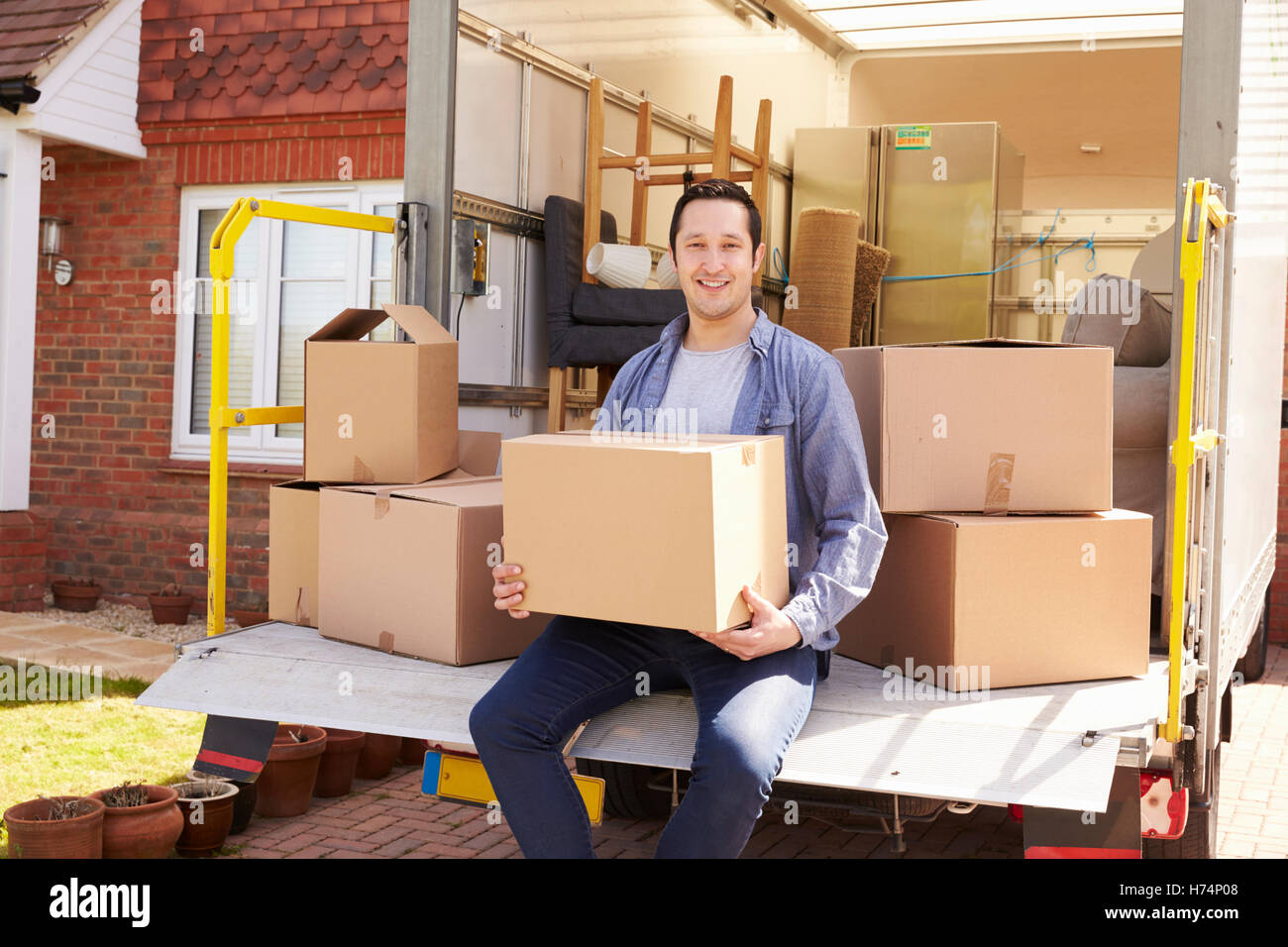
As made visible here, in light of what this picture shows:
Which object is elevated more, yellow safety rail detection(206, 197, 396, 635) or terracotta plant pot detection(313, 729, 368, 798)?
yellow safety rail detection(206, 197, 396, 635)

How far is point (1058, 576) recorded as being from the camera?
2918mm

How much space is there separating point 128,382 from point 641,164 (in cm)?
448

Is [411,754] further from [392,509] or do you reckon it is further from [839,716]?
[839,716]

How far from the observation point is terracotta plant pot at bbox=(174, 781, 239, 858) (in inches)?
158

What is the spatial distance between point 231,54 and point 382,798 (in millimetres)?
4929

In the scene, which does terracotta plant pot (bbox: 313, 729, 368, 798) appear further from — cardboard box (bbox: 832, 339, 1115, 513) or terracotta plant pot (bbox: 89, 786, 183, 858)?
cardboard box (bbox: 832, 339, 1115, 513)

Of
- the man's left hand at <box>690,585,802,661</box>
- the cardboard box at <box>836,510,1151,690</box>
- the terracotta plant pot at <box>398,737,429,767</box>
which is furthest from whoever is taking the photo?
the terracotta plant pot at <box>398,737,429,767</box>

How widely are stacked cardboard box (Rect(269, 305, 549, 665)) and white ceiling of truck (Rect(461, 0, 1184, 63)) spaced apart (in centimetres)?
163

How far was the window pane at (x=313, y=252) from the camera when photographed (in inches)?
302

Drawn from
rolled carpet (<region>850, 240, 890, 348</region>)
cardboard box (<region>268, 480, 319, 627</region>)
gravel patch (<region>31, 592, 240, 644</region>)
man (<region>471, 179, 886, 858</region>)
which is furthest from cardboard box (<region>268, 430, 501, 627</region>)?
gravel patch (<region>31, 592, 240, 644</region>)

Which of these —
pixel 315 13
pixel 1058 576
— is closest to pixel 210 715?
pixel 1058 576

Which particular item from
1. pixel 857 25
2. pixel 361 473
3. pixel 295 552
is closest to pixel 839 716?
pixel 361 473

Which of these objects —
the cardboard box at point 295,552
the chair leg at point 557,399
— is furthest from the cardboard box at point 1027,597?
the chair leg at point 557,399

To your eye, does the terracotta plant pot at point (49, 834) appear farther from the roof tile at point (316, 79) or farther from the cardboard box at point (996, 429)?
the roof tile at point (316, 79)
